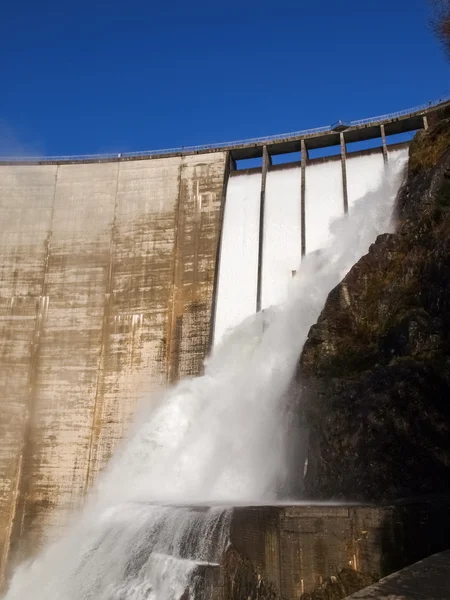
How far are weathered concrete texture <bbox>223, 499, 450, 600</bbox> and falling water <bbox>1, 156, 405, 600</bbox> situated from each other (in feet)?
1.34

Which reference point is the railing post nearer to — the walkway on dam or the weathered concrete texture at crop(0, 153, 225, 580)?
the weathered concrete texture at crop(0, 153, 225, 580)

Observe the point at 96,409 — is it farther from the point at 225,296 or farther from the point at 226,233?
the point at 226,233

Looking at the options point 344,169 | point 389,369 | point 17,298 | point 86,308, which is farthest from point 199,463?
point 344,169

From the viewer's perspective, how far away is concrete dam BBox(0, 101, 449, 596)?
1552 cm

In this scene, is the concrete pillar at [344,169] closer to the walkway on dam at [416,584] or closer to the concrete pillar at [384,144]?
the concrete pillar at [384,144]

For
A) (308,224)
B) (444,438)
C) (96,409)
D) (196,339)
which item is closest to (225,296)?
(196,339)

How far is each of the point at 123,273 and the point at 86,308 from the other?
1490 millimetres

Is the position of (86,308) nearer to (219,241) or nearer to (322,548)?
(219,241)

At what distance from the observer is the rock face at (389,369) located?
6.88m

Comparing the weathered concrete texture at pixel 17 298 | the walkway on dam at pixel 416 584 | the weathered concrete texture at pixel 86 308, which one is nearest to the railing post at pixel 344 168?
the weathered concrete texture at pixel 86 308

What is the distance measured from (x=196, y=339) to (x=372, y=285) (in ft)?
22.5

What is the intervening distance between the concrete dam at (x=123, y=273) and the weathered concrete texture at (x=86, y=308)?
38 millimetres

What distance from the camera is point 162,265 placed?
55.5 ft

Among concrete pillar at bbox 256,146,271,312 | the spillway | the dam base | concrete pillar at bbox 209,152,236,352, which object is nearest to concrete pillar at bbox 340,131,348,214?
the spillway
